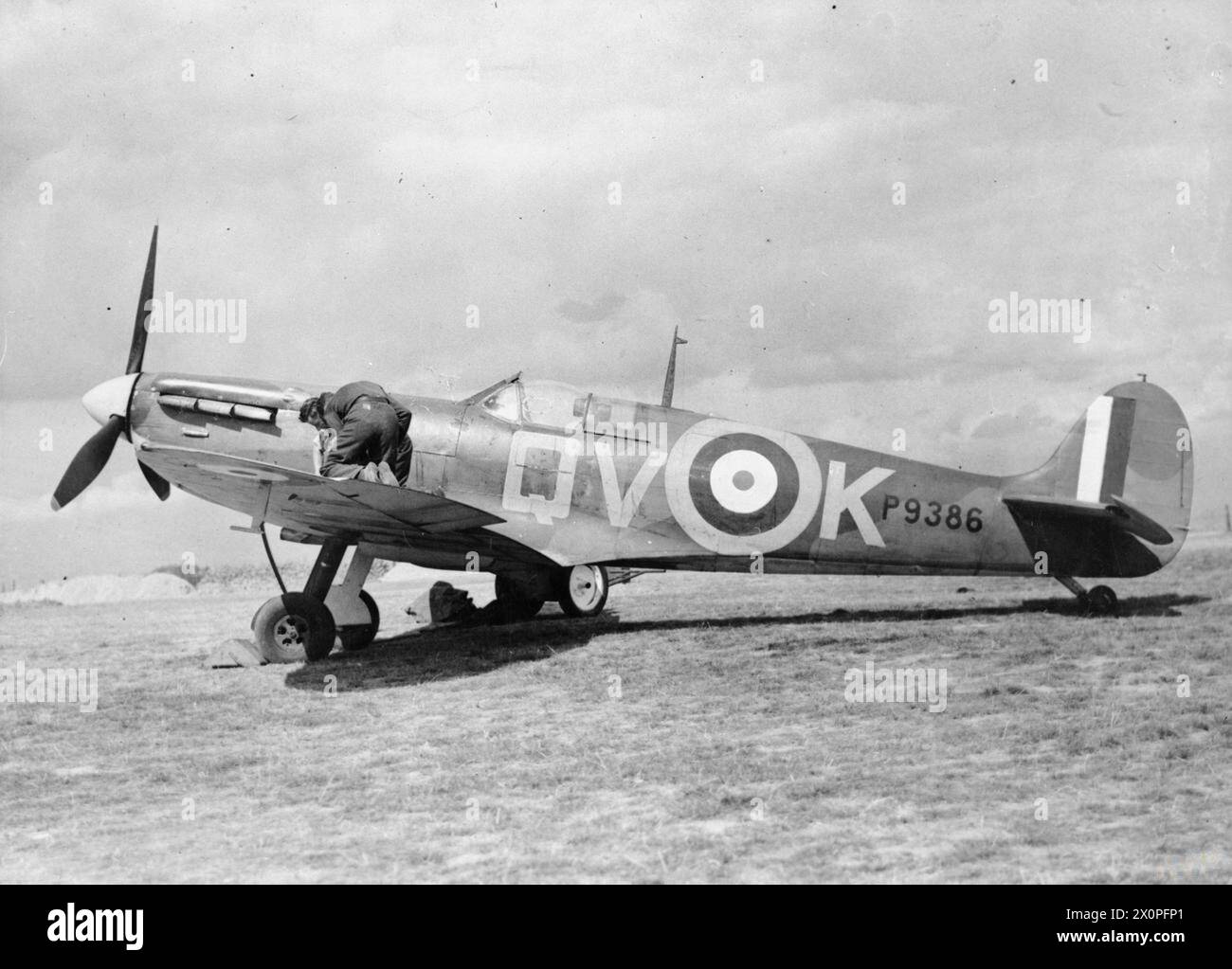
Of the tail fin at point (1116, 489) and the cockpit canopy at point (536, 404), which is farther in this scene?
the tail fin at point (1116, 489)

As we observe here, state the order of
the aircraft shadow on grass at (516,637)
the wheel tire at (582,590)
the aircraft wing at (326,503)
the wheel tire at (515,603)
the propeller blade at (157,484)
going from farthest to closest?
the wheel tire at (515,603) → the wheel tire at (582,590) → the propeller blade at (157,484) → the aircraft shadow on grass at (516,637) → the aircraft wing at (326,503)

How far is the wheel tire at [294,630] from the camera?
8.07 meters

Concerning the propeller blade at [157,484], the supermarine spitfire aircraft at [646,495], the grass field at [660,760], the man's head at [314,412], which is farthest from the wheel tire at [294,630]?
the propeller blade at [157,484]

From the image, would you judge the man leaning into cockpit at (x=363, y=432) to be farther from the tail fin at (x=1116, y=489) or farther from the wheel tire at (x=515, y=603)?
the tail fin at (x=1116, y=489)

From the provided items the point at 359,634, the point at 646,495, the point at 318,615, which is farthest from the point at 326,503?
the point at 646,495

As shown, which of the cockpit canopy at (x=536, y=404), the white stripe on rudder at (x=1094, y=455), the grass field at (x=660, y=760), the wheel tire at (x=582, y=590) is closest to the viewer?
the grass field at (x=660, y=760)

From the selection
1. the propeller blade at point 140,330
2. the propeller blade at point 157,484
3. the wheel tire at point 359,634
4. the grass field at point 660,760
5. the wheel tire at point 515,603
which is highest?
the propeller blade at point 140,330

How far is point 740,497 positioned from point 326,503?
11.4 ft

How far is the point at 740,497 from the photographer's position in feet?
28.5

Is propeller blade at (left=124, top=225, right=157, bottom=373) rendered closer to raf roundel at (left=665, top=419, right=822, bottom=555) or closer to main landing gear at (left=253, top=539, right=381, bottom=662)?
main landing gear at (left=253, top=539, right=381, bottom=662)

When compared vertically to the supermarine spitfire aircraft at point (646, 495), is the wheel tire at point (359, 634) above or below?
below

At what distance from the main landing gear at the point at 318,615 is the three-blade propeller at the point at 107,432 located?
1.77 m

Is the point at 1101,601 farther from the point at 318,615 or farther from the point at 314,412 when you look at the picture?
the point at 314,412
